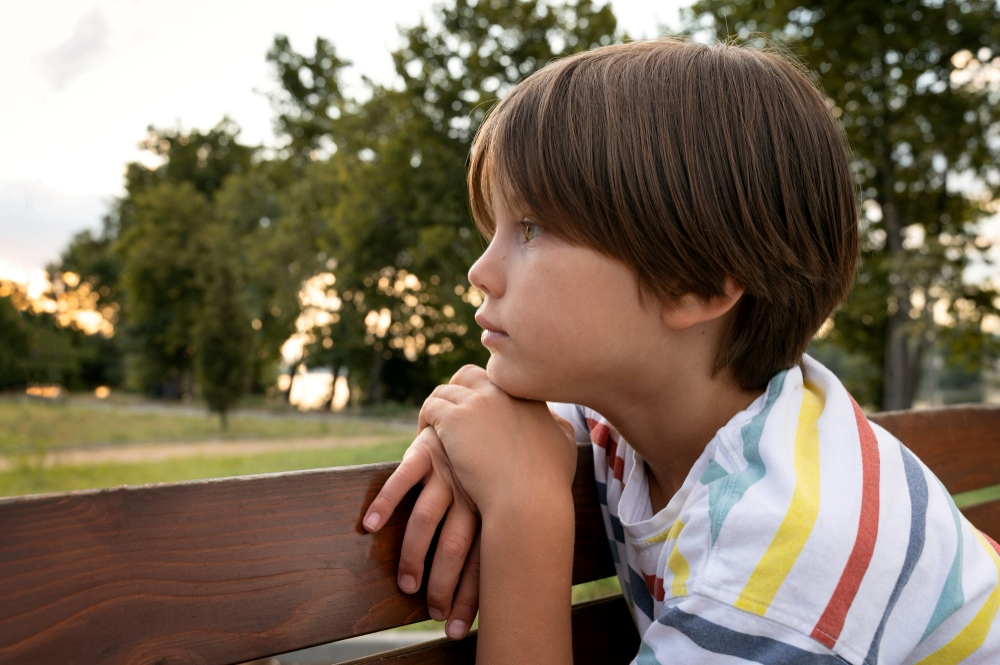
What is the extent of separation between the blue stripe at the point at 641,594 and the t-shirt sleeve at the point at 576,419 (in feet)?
1.07

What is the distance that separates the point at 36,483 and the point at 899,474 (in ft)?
41.9

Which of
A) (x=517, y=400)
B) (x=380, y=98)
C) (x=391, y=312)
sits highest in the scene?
(x=380, y=98)

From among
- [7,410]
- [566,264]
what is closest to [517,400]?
[566,264]

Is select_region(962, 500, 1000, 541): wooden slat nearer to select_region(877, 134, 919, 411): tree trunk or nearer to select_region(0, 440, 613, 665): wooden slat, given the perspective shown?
select_region(0, 440, 613, 665): wooden slat

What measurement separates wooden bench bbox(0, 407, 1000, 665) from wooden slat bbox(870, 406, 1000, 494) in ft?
3.61

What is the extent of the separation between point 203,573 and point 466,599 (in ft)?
1.18

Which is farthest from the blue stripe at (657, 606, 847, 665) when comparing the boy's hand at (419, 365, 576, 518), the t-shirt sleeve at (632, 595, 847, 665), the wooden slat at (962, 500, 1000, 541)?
the wooden slat at (962, 500, 1000, 541)

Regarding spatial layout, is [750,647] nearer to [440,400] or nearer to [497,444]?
[497,444]

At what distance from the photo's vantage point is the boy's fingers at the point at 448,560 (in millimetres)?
1030

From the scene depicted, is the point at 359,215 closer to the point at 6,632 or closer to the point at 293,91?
the point at 293,91

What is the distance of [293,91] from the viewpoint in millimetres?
28469

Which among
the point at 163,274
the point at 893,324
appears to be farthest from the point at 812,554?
the point at 163,274

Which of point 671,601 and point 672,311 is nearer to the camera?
point 671,601

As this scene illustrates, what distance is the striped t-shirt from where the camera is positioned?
896mm
